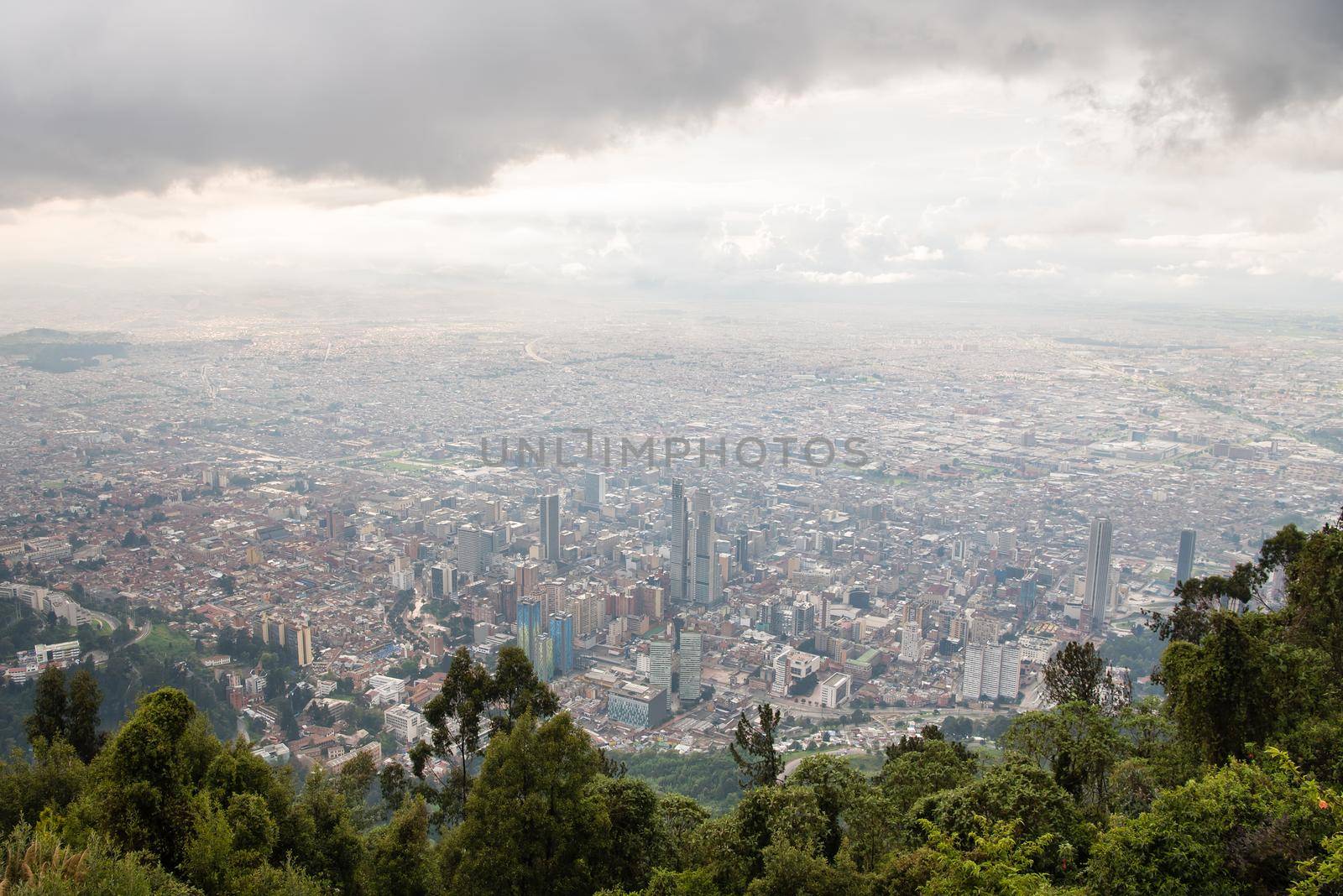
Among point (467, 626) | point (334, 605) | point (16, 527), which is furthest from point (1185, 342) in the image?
point (16, 527)

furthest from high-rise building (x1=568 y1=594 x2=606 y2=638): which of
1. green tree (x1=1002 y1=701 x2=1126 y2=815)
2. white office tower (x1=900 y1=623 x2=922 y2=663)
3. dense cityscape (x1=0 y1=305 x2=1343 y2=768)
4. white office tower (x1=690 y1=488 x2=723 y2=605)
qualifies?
green tree (x1=1002 y1=701 x2=1126 y2=815)

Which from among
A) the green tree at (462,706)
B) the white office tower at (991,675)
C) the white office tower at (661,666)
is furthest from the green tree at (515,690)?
the white office tower at (991,675)

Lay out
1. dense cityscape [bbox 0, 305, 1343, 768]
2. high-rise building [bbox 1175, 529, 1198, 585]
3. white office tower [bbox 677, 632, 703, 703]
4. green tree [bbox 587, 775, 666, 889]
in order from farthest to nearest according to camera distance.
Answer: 1. high-rise building [bbox 1175, 529, 1198, 585]
2. dense cityscape [bbox 0, 305, 1343, 768]
3. white office tower [bbox 677, 632, 703, 703]
4. green tree [bbox 587, 775, 666, 889]

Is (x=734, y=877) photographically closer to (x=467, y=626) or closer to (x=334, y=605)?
(x=467, y=626)

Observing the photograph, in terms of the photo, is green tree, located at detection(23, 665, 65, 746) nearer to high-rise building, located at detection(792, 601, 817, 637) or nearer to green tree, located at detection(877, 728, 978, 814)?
green tree, located at detection(877, 728, 978, 814)

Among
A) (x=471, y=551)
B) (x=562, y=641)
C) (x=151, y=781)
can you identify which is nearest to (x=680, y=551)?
(x=562, y=641)

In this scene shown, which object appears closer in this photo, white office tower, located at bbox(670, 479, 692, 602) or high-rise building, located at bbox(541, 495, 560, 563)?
white office tower, located at bbox(670, 479, 692, 602)
